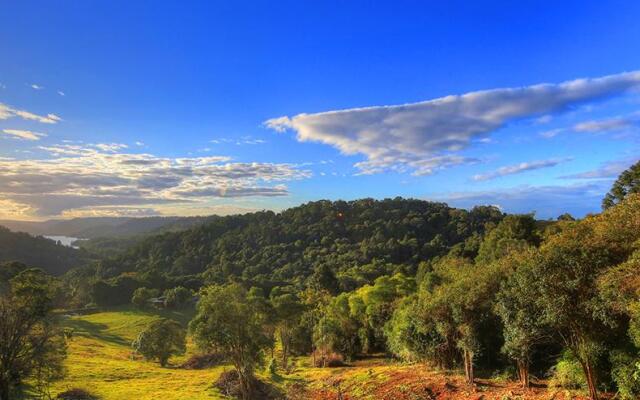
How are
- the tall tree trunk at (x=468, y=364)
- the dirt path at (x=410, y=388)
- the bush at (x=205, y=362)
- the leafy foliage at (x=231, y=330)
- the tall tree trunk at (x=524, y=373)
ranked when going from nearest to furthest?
the dirt path at (x=410, y=388)
the tall tree trunk at (x=524, y=373)
the tall tree trunk at (x=468, y=364)
the leafy foliage at (x=231, y=330)
the bush at (x=205, y=362)

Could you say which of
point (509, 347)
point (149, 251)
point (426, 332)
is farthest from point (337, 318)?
point (149, 251)

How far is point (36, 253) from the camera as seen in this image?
169m

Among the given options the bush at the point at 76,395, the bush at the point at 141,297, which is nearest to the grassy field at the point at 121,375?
the bush at the point at 76,395

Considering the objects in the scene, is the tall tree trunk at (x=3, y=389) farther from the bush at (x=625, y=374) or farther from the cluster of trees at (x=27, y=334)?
the bush at (x=625, y=374)

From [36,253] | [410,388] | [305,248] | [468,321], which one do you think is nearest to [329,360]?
[410,388]

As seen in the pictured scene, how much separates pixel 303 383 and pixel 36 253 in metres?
173

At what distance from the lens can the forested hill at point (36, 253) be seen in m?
156

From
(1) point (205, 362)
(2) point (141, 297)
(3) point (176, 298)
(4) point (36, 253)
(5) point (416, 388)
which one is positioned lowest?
(3) point (176, 298)

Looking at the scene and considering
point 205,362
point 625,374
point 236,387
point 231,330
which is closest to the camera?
point 625,374

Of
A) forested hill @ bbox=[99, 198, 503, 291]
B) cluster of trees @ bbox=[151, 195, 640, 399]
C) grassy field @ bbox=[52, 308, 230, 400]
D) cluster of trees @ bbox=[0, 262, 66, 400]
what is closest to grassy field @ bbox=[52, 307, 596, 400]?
grassy field @ bbox=[52, 308, 230, 400]

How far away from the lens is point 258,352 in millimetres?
36188

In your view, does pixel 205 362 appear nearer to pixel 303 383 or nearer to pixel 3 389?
pixel 303 383

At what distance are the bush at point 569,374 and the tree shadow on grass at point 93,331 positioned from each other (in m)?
73.3

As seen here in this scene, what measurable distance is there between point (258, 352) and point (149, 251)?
171 m
